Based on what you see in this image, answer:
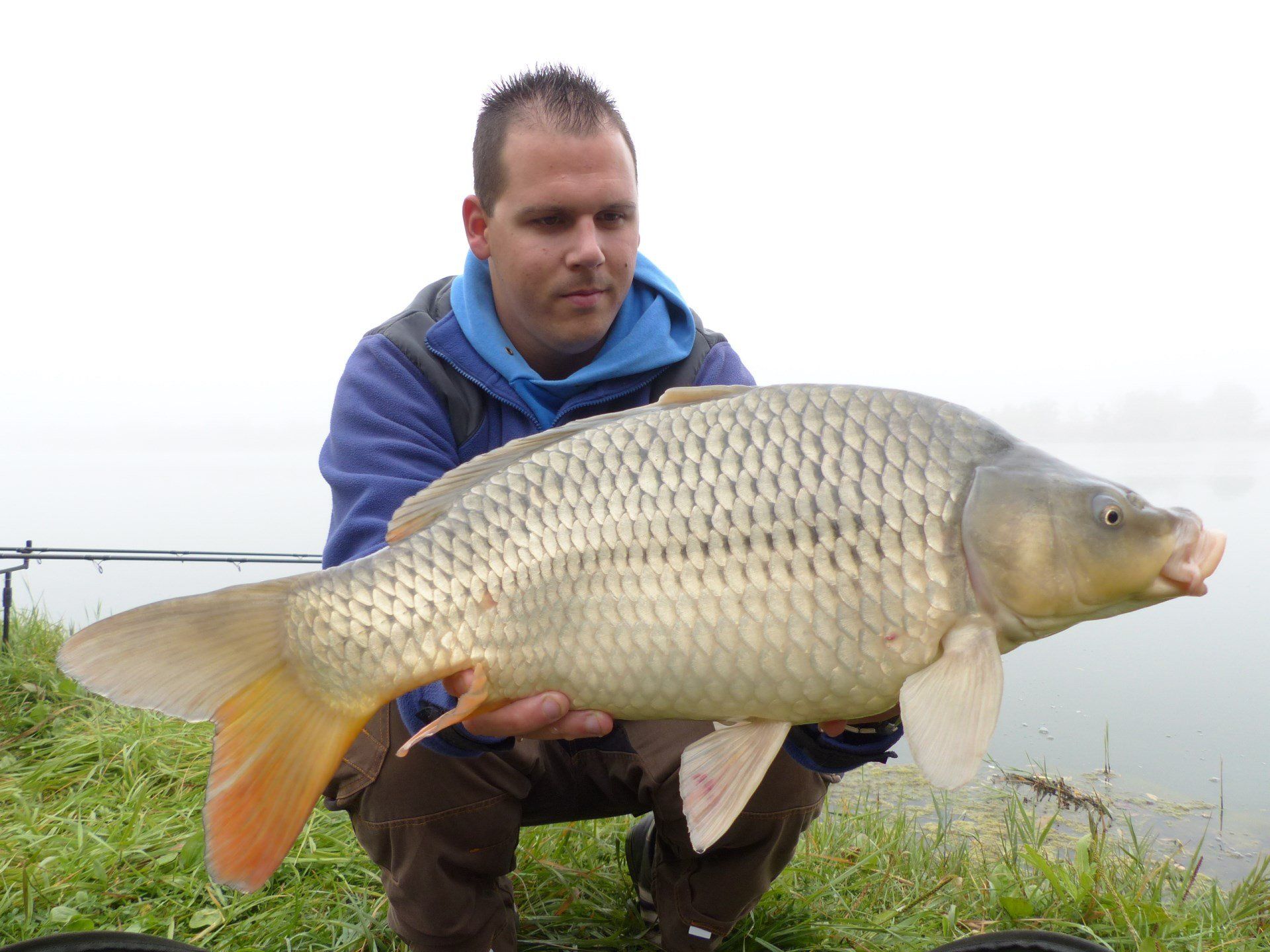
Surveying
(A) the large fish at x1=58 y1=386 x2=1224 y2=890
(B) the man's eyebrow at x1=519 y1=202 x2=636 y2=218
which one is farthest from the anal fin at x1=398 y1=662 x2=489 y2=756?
(B) the man's eyebrow at x1=519 y1=202 x2=636 y2=218

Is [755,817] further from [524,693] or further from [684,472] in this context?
[684,472]

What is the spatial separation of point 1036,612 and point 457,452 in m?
0.92

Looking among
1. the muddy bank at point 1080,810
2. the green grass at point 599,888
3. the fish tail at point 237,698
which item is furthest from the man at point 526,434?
the muddy bank at point 1080,810

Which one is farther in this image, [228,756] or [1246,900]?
[1246,900]

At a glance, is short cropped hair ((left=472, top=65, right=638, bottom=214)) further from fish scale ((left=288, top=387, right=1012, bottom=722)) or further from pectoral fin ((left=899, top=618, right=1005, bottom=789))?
pectoral fin ((left=899, top=618, right=1005, bottom=789))

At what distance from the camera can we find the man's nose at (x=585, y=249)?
1428 millimetres

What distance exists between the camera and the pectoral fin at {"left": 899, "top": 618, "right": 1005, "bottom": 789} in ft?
2.80

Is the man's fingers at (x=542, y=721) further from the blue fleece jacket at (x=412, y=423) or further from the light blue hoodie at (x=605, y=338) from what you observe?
the light blue hoodie at (x=605, y=338)

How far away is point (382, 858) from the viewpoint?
134 centimetres

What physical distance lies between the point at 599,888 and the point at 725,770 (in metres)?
0.71

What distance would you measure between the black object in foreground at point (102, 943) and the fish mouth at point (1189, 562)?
3.42 ft

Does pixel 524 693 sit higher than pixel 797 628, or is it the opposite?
pixel 797 628

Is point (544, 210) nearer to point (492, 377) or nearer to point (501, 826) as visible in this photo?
point (492, 377)

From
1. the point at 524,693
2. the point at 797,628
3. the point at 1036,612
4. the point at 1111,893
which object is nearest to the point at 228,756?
the point at 524,693
